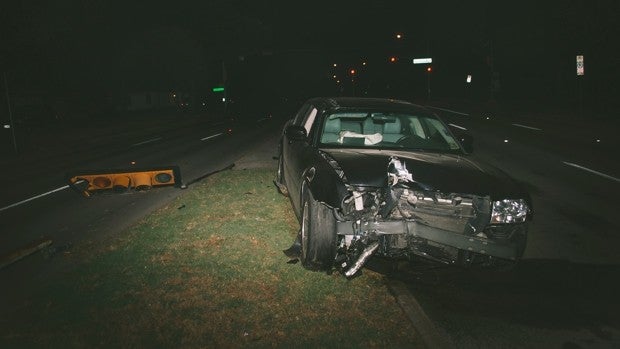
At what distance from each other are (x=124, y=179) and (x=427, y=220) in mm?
6238

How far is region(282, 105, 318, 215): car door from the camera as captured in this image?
5910 mm

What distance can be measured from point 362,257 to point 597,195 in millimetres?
6343

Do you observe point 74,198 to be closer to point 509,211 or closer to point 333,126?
point 333,126

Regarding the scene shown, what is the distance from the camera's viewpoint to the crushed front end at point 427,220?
4.47 m

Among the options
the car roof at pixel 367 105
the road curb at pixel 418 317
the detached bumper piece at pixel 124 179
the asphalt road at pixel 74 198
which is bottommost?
the road curb at pixel 418 317

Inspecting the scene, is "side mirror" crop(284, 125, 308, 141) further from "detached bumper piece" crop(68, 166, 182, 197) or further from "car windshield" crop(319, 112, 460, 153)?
"detached bumper piece" crop(68, 166, 182, 197)

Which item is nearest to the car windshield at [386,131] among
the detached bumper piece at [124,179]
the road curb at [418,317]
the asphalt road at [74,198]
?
the road curb at [418,317]

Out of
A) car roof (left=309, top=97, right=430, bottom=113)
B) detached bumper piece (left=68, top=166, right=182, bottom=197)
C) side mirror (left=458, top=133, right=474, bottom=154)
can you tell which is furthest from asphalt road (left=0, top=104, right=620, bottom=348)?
car roof (left=309, top=97, right=430, bottom=113)

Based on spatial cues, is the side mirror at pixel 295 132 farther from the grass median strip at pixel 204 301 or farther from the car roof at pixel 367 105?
the grass median strip at pixel 204 301

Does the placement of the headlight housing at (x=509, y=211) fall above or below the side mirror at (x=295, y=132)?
below

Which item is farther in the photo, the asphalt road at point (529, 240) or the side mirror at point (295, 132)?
the side mirror at point (295, 132)

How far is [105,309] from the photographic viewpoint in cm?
431

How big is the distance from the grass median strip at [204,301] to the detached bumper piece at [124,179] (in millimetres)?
2500

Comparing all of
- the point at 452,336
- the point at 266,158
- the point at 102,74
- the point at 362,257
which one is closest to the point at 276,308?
the point at 362,257
